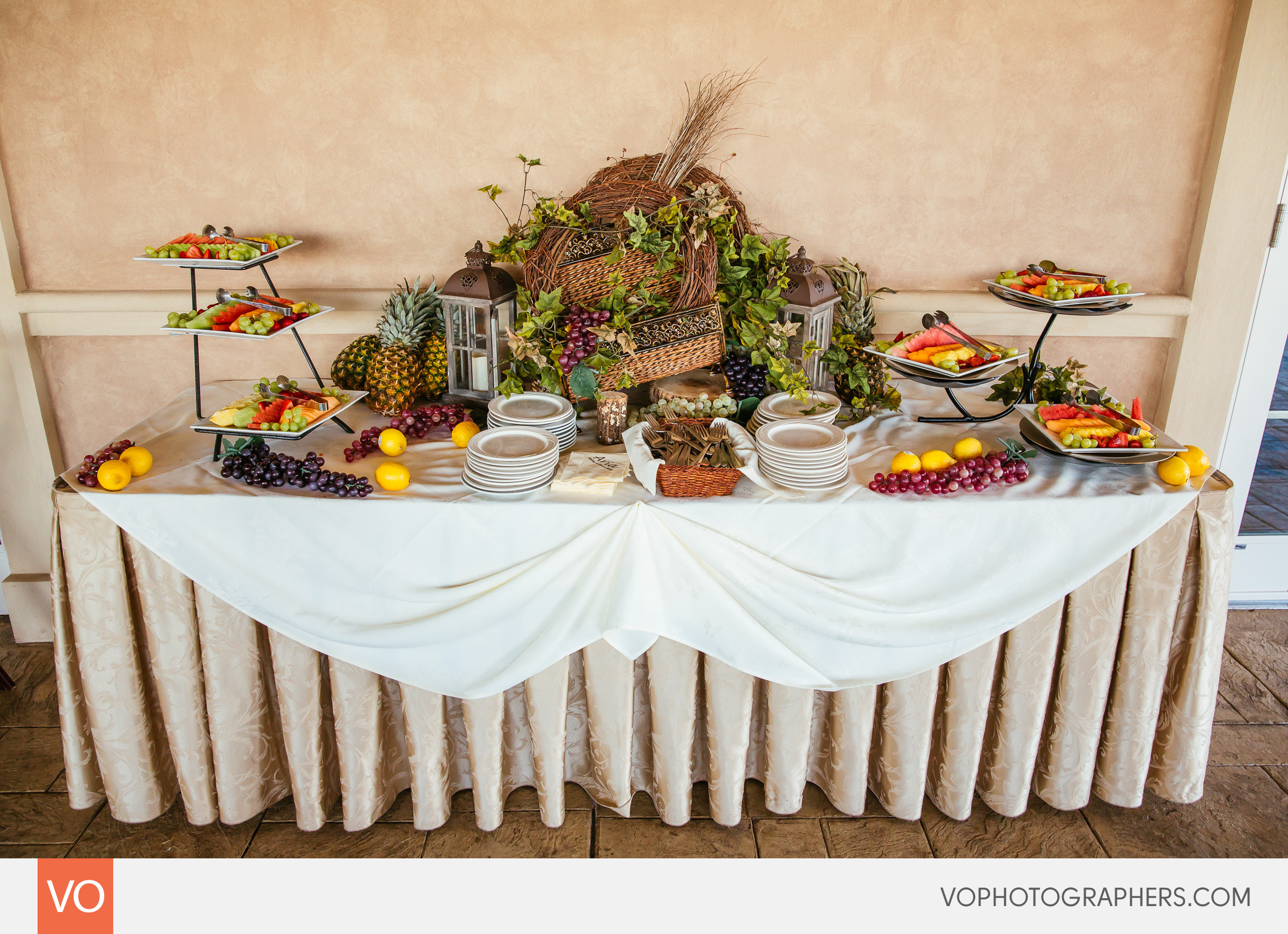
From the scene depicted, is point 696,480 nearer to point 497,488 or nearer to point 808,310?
point 497,488

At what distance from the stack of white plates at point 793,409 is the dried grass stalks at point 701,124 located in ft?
1.75

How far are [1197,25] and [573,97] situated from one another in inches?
61.8

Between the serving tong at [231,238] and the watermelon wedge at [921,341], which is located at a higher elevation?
the serving tong at [231,238]

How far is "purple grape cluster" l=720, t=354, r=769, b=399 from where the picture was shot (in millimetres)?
1996

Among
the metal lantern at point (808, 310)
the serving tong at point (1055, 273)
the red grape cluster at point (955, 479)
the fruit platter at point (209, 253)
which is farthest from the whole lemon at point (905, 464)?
the fruit platter at point (209, 253)

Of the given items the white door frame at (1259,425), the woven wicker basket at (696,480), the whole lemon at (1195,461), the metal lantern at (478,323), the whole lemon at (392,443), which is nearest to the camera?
the woven wicker basket at (696,480)

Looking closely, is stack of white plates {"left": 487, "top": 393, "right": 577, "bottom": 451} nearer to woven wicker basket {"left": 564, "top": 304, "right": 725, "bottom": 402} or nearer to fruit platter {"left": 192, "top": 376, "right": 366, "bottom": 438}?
woven wicker basket {"left": 564, "top": 304, "right": 725, "bottom": 402}

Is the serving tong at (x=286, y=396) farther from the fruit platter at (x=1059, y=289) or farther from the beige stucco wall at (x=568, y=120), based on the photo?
the fruit platter at (x=1059, y=289)

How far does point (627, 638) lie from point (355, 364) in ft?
3.17

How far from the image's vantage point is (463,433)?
189 cm

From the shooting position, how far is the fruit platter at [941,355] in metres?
1.84

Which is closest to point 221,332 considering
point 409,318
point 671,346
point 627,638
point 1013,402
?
Result: point 409,318

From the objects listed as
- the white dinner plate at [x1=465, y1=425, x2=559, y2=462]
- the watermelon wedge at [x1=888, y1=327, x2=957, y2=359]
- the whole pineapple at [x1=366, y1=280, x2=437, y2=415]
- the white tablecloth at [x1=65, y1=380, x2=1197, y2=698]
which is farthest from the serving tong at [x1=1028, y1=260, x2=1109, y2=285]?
the whole pineapple at [x1=366, y1=280, x2=437, y2=415]

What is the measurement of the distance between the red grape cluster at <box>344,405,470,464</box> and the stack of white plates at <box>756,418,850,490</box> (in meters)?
0.71
